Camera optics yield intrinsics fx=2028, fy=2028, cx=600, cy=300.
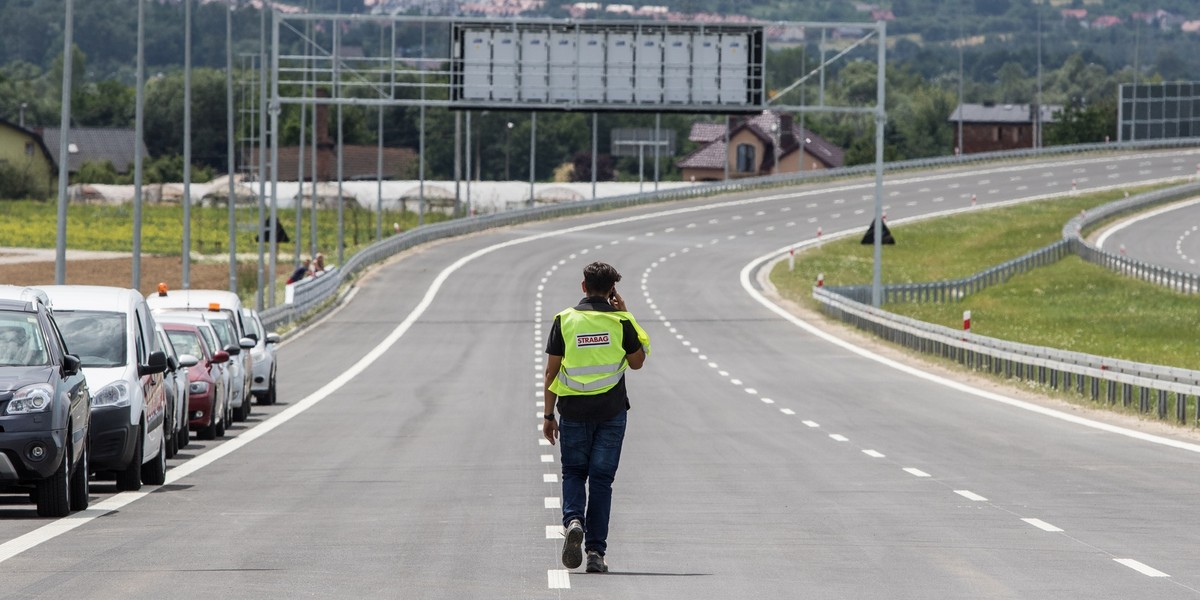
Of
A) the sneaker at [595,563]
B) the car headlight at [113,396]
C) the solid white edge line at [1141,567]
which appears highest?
the car headlight at [113,396]

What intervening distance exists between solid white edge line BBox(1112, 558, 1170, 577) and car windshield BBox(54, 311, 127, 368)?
27.6ft

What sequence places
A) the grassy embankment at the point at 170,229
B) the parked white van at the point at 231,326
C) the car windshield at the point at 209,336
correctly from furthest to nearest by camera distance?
1. the grassy embankment at the point at 170,229
2. the parked white van at the point at 231,326
3. the car windshield at the point at 209,336

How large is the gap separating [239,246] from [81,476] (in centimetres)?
8453

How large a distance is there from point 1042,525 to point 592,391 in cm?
403

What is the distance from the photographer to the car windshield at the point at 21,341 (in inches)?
570

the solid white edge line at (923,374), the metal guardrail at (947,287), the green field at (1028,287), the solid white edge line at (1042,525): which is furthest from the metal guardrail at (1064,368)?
the solid white edge line at (1042,525)

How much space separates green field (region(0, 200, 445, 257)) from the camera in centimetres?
9400

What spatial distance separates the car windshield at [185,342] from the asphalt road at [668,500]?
1.20 m

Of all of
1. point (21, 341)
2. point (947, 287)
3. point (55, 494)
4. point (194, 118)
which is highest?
point (194, 118)

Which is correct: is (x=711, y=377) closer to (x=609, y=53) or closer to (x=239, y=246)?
(x=609, y=53)

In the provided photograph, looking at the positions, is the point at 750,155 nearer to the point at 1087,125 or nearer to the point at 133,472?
the point at 1087,125

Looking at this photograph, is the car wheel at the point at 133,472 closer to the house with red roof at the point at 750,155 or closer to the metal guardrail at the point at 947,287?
the metal guardrail at the point at 947,287

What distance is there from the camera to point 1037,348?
3231 cm

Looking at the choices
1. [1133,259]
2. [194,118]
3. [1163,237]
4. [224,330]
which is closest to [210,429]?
[224,330]
